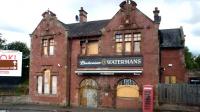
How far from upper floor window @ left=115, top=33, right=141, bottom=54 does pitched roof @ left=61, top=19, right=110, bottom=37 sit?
6.91 ft

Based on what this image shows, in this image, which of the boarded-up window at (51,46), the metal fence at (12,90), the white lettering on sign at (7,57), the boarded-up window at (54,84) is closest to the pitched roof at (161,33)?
the boarded-up window at (51,46)

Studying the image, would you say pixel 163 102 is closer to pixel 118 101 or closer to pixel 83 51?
pixel 118 101

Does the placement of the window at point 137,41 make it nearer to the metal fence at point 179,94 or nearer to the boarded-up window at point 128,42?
the boarded-up window at point 128,42

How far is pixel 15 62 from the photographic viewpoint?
40.6 metres

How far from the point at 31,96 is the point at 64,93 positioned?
501 cm

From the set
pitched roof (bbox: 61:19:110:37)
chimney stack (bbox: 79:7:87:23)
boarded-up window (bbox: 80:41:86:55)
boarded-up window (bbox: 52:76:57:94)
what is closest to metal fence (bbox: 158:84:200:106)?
pitched roof (bbox: 61:19:110:37)

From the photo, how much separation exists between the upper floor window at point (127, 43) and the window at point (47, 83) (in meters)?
8.06

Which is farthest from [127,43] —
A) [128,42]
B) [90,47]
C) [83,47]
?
[83,47]

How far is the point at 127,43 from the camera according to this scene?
31500 millimetres

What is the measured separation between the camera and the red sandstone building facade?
30375mm

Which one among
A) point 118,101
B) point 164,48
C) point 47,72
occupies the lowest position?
point 118,101

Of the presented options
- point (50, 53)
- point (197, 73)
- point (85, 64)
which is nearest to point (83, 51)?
point (85, 64)

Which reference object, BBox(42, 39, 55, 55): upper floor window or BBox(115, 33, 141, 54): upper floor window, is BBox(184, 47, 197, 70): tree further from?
BBox(115, 33, 141, 54): upper floor window

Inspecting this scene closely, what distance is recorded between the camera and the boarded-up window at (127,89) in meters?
30.5
